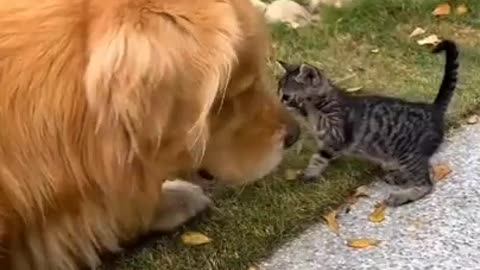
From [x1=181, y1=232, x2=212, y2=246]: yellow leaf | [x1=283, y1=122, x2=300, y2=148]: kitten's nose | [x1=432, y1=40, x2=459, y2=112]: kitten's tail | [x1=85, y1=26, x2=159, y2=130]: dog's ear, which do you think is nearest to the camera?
[x1=85, y1=26, x2=159, y2=130]: dog's ear

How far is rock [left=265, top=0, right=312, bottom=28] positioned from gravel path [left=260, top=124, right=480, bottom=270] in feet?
3.70

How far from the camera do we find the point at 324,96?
2.80 metres

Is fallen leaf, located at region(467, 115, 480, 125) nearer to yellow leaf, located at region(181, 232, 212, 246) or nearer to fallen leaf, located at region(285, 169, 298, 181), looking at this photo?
fallen leaf, located at region(285, 169, 298, 181)

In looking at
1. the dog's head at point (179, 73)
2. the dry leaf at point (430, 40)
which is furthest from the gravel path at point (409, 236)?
the dry leaf at point (430, 40)

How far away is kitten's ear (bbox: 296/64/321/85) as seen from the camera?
2791 mm

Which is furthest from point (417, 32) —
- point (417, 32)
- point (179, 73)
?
point (179, 73)

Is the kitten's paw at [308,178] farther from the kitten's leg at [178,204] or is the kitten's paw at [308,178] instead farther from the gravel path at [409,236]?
the kitten's leg at [178,204]

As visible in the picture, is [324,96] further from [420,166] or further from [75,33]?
[75,33]

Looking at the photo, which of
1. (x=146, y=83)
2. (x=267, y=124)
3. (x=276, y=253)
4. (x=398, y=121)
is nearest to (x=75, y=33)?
(x=146, y=83)

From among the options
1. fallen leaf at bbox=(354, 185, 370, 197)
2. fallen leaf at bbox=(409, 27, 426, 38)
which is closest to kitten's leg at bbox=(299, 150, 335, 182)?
fallen leaf at bbox=(354, 185, 370, 197)

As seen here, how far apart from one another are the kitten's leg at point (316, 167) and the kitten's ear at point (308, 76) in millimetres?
203

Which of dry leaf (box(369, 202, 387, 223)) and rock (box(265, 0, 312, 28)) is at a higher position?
rock (box(265, 0, 312, 28))

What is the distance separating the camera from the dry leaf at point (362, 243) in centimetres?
268

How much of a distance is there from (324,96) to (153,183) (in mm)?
705
